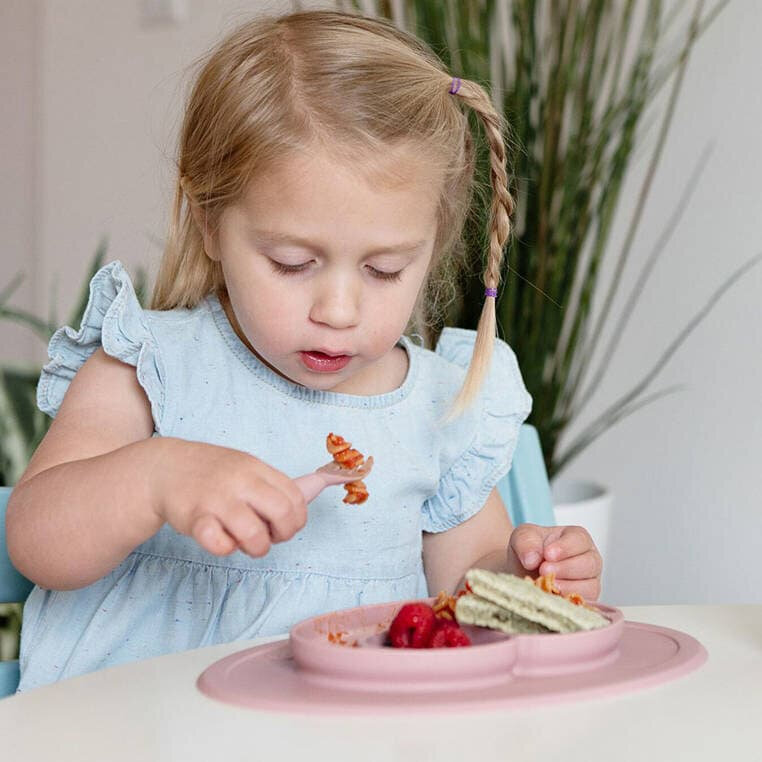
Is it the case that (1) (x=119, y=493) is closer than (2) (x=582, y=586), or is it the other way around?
(1) (x=119, y=493)

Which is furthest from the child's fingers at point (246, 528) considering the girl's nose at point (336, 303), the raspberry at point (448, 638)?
the girl's nose at point (336, 303)

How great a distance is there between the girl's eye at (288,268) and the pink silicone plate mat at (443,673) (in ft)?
1.10

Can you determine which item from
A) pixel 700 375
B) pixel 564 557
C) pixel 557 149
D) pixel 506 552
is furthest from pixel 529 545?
pixel 700 375

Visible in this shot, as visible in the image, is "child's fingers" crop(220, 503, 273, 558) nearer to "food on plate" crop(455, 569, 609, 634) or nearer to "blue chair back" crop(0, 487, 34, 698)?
"food on plate" crop(455, 569, 609, 634)

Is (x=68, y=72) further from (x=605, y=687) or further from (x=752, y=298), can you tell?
(x=605, y=687)

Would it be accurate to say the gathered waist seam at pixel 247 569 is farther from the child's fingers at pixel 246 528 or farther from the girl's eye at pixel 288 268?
the child's fingers at pixel 246 528

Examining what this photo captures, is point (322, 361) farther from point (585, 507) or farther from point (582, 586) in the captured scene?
point (585, 507)

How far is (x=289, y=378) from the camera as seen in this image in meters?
1.12

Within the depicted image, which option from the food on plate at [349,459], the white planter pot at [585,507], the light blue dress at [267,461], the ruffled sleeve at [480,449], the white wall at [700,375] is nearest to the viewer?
the food on plate at [349,459]

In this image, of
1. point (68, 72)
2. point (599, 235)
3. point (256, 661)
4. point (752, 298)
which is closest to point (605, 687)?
point (256, 661)

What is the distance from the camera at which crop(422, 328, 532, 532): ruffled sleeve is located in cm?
117

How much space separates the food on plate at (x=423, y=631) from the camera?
0.66m

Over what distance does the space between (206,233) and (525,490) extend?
16.1 inches

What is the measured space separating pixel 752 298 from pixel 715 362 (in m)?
0.13
